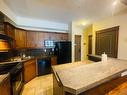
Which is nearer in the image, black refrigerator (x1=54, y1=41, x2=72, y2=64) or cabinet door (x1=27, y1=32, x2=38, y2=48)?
cabinet door (x1=27, y1=32, x2=38, y2=48)

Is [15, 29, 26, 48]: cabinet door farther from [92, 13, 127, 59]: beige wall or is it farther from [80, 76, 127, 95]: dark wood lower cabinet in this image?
[92, 13, 127, 59]: beige wall

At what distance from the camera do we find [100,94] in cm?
139

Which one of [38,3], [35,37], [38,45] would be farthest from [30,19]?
[38,3]

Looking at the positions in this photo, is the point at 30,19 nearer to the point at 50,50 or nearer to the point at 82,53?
the point at 50,50

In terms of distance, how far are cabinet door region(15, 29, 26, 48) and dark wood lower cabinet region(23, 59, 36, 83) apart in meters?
0.81

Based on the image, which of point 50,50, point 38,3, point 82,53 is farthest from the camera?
point 82,53

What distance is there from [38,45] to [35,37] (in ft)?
1.39

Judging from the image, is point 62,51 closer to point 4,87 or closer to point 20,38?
point 20,38

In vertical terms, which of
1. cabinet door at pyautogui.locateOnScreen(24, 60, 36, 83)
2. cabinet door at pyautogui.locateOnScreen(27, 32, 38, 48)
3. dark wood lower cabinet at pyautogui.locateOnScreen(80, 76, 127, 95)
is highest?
cabinet door at pyautogui.locateOnScreen(27, 32, 38, 48)

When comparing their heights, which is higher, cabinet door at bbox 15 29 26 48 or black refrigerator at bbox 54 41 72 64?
cabinet door at bbox 15 29 26 48

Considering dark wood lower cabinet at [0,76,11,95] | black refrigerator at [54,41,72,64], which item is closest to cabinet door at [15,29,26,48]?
black refrigerator at [54,41,72,64]

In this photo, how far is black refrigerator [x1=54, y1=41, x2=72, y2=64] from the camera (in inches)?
191

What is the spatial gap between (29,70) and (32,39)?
1.50 meters

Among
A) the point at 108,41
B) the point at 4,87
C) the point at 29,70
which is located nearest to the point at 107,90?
the point at 4,87
